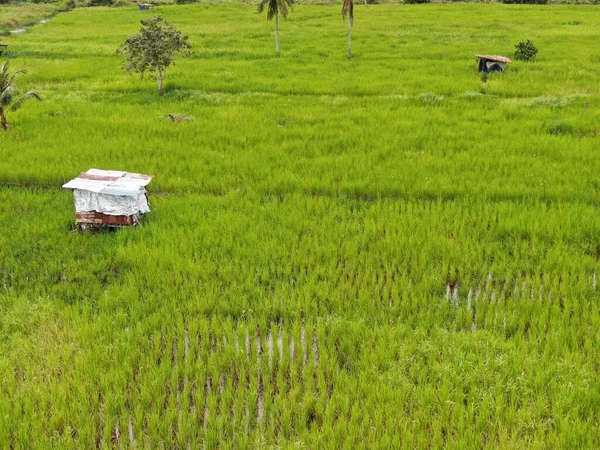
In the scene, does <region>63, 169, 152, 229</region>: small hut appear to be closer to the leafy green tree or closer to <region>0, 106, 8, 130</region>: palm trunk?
<region>0, 106, 8, 130</region>: palm trunk

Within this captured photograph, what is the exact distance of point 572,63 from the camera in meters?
23.1

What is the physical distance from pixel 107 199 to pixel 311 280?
4.21m

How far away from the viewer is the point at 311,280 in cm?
726

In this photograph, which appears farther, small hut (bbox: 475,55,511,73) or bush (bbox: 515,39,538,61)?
bush (bbox: 515,39,538,61)

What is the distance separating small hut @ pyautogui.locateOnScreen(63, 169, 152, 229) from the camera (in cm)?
841

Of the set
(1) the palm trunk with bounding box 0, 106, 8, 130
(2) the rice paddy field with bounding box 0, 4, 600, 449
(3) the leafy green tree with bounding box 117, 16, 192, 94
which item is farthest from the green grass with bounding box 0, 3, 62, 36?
(2) the rice paddy field with bounding box 0, 4, 600, 449

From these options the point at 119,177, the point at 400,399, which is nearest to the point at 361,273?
the point at 400,399

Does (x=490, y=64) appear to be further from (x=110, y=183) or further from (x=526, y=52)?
(x=110, y=183)

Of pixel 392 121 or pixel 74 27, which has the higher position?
pixel 74 27

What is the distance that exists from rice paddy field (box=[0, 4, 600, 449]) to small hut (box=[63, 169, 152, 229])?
0.45 metres

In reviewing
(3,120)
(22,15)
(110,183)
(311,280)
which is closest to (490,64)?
(311,280)

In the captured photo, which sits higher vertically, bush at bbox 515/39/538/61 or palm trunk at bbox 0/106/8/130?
bush at bbox 515/39/538/61

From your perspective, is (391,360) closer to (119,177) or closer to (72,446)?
(72,446)

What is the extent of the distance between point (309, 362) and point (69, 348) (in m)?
3.06
